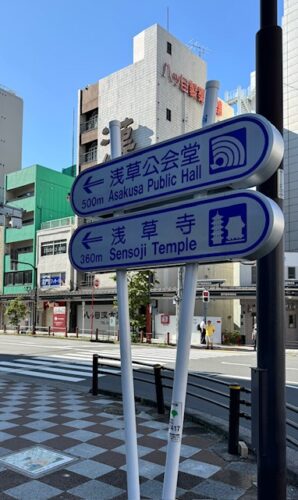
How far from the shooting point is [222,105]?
4756 cm

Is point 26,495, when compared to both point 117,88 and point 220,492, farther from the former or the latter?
point 117,88

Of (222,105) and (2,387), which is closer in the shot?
(2,387)

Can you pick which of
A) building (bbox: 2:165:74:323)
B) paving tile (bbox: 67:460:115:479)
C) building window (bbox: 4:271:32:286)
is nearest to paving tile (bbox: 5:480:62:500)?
paving tile (bbox: 67:460:115:479)

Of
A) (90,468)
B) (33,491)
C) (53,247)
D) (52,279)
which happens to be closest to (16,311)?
(52,279)

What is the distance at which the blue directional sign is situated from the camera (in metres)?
2.76

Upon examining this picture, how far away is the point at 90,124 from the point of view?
154ft

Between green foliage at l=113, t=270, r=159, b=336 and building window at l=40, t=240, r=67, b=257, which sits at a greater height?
building window at l=40, t=240, r=67, b=257

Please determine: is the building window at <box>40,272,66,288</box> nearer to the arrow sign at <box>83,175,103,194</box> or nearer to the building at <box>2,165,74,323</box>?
the building at <box>2,165,74,323</box>

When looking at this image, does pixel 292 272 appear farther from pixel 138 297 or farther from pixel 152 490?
pixel 152 490

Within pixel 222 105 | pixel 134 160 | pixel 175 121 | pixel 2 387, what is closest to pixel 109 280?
pixel 175 121

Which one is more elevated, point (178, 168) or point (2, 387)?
point (178, 168)

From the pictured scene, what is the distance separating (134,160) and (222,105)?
153ft

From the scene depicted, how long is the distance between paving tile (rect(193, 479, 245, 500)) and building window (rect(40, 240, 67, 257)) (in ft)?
135

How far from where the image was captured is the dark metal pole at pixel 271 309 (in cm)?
352
